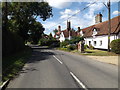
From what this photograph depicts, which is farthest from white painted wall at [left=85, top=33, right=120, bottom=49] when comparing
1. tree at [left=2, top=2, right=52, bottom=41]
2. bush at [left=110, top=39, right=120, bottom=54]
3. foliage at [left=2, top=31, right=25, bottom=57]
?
foliage at [left=2, top=31, right=25, bottom=57]

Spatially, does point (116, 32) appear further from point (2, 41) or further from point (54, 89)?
point (54, 89)

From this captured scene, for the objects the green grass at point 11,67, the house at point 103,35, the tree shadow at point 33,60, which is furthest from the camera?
the house at point 103,35

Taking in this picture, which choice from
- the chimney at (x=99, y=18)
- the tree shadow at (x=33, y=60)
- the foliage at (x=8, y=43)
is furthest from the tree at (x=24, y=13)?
the chimney at (x=99, y=18)

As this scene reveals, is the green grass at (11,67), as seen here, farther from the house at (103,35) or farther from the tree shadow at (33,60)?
the house at (103,35)

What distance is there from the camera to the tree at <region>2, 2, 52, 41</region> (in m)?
28.8

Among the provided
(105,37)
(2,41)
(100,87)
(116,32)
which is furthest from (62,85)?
(105,37)

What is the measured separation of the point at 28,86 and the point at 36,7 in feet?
102

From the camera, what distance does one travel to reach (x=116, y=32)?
73.8ft

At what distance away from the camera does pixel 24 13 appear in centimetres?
3080

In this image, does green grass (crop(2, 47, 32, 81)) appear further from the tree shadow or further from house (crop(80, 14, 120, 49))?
house (crop(80, 14, 120, 49))

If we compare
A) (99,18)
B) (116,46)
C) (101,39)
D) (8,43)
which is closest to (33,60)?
(8,43)

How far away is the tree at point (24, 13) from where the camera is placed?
28828mm

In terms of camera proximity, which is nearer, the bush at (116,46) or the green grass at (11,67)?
the green grass at (11,67)

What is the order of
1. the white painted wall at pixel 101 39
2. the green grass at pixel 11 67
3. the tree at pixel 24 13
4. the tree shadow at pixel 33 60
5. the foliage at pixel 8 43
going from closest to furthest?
the green grass at pixel 11 67 < the tree shadow at pixel 33 60 < the foliage at pixel 8 43 < the white painted wall at pixel 101 39 < the tree at pixel 24 13
